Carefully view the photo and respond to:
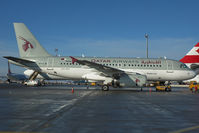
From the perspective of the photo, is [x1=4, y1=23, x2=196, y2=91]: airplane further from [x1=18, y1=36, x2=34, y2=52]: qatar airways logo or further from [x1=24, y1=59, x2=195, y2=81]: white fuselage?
[x1=18, y1=36, x2=34, y2=52]: qatar airways logo

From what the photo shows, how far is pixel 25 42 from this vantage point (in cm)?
3170

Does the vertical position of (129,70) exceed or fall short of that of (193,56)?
it falls short

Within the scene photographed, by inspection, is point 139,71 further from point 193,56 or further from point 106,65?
point 193,56

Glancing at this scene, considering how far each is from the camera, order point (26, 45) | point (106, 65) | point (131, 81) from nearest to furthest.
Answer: point (131, 81)
point (106, 65)
point (26, 45)

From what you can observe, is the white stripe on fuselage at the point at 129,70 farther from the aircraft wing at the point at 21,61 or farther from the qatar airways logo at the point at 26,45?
the qatar airways logo at the point at 26,45

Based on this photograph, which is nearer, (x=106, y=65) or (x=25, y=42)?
(x=106, y=65)

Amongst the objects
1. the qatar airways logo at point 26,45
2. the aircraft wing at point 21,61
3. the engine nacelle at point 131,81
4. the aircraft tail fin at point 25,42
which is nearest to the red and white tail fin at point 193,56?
the engine nacelle at point 131,81

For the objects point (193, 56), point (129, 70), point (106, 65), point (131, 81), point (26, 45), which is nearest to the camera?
point (131, 81)

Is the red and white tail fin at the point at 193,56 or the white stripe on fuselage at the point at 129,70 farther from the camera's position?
the red and white tail fin at the point at 193,56

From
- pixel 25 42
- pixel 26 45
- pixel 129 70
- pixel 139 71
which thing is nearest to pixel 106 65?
pixel 129 70

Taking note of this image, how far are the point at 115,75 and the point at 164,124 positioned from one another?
1930 centimetres

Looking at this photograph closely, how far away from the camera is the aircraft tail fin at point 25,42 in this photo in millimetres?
31625

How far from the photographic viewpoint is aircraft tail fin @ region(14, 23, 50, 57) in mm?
31625

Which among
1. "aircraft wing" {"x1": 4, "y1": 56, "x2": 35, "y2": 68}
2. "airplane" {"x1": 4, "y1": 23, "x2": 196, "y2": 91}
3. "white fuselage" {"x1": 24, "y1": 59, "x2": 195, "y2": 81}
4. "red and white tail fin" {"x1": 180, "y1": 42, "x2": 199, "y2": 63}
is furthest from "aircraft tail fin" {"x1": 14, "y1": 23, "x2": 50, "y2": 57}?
"red and white tail fin" {"x1": 180, "y1": 42, "x2": 199, "y2": 63}
